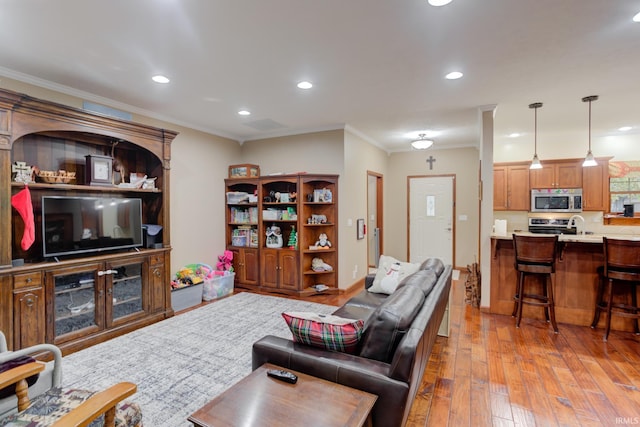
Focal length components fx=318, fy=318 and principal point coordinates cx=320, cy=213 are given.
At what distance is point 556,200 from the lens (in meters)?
5.80

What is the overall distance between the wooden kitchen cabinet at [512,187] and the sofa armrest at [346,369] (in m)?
5.67

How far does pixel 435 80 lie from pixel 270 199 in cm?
307

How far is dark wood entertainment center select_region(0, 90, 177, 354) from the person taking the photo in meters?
2.69

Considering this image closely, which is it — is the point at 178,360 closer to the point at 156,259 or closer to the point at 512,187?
the point at 156,259

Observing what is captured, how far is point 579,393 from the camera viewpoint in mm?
2363

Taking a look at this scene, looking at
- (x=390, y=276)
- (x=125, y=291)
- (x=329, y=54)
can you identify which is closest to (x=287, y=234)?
(x=390, y=276)

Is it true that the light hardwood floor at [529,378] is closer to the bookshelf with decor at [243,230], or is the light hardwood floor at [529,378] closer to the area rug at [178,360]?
the area rug at [178,360]

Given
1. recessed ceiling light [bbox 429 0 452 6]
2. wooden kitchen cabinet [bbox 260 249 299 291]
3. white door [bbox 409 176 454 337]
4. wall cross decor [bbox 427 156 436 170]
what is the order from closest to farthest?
recessed ceiling light [bbox 429 0 452 6] < wooden kitchen cabinet [bbox 260 249 299 291] < white door [bbox 409 176 454 337] < wall cross decor [bbox 427 156 436 170]

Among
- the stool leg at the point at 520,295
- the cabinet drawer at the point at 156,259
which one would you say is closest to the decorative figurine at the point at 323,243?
the cabinet drawer at the point at 156,259

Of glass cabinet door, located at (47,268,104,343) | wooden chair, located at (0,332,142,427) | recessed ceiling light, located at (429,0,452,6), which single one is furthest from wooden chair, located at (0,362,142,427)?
recessed ceiling light, located at (429,0,452,6)

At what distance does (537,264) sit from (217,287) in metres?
4.25

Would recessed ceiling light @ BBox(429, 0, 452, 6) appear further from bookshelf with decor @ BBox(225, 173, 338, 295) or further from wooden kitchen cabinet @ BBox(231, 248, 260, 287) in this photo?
wooden kitchen cabinet @ BBox(231, 248, 260, 287)

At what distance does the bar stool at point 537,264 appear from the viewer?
11.6ft

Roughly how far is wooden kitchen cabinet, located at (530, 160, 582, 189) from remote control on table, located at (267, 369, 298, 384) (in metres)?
6.16
